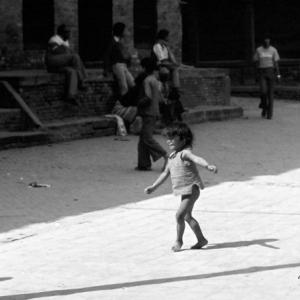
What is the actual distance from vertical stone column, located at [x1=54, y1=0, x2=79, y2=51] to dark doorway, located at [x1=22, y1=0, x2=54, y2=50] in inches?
4.8

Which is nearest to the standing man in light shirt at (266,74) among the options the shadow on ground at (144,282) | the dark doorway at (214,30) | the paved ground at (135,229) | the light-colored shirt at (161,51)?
the light-colored shirt at (161,51)

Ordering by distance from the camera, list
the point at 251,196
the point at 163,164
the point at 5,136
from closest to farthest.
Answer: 1. the point at 251,196
2. the point at 163,164
3. the point at 5,136

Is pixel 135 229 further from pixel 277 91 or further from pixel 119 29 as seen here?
pixel 277 91

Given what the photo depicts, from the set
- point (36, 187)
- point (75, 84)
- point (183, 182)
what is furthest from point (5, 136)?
point (183, 182)

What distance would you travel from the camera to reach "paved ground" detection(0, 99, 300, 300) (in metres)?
7.11

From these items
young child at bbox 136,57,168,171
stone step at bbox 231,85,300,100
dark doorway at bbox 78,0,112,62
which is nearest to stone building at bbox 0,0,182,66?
dark doorway at bbox 78,0,112,62

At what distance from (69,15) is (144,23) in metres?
2.89

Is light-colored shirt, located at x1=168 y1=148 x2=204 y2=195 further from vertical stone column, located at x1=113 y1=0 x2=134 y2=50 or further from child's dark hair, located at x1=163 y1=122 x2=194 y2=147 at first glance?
vertical stone column, located at x1=113 y1=0 x2=134 y2=50

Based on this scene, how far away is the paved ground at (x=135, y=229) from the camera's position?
7.11 m

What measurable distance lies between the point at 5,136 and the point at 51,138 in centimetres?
126

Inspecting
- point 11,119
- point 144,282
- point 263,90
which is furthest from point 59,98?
point 144,282

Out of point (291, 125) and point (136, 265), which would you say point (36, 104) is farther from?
point (136, 265)

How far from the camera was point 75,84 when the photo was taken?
18.5 metres

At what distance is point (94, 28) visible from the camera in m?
24.5
